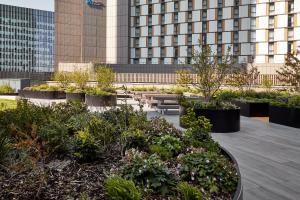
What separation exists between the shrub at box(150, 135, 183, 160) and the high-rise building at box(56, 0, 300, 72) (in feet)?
174

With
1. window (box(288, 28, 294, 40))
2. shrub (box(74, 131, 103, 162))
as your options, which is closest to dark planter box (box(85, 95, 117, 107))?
shrub (box(74, 131, 103, 162))

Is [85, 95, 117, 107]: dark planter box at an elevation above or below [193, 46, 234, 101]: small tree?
below

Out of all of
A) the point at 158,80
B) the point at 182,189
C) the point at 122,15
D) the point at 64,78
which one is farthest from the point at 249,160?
the point at 122,15


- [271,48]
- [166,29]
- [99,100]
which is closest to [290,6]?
[271,48]

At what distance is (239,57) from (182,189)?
192ft

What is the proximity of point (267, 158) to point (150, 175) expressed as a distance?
5.15 meters

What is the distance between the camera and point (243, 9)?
61312 mm

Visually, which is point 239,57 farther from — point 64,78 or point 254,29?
point 64,78

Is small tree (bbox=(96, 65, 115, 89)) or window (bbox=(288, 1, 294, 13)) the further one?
window (bbox=(288, 1, 294, 13))

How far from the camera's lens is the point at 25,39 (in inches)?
5768

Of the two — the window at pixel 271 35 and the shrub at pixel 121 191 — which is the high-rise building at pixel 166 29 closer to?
the window at pixel 271 35

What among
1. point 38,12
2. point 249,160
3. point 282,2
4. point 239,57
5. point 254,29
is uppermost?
point 38,12

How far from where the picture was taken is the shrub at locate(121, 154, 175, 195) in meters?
5.54

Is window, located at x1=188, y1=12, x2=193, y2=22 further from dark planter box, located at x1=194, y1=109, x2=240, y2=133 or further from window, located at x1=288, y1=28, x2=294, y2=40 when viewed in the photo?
dark planter box, located at x1=194, y1=109, x2=240, y2=133
